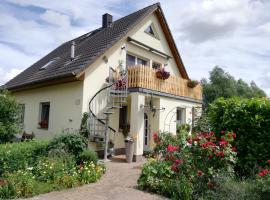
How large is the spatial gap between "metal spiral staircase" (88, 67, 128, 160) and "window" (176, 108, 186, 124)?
4.34 m

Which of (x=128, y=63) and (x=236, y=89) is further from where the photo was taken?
(x=236, y=89)

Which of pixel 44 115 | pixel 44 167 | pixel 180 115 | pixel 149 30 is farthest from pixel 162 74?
pixel 44 167

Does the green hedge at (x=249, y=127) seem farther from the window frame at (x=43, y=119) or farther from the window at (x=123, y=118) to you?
the window frame at (x=43, y=119)

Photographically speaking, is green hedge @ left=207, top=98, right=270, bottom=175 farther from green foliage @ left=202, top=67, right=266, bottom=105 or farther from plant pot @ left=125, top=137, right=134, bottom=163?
green foliage @ left=202, top=67, right=266, bottom=105

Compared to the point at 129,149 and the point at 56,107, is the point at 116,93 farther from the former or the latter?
the point at 56,107

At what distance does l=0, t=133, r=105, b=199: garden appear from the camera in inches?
230

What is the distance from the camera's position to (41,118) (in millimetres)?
13281

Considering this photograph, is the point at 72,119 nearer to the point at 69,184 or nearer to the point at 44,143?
the point at 44,143

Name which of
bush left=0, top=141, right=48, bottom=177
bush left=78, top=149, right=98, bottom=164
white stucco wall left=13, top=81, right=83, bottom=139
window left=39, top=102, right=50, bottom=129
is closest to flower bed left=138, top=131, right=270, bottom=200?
bush left=78, top=149, right=98, bottom=164

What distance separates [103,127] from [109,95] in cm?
143

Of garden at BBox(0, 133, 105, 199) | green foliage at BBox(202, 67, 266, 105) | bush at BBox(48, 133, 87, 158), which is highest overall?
green foliage at BBox(202, 67, 266, 105)

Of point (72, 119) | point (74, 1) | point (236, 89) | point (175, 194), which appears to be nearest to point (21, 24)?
point (74, 1)

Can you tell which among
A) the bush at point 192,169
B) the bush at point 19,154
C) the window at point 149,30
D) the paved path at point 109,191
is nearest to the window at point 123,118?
the paved path at point 109,191

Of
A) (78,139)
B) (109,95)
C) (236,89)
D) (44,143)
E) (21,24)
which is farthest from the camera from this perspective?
(236,89)
